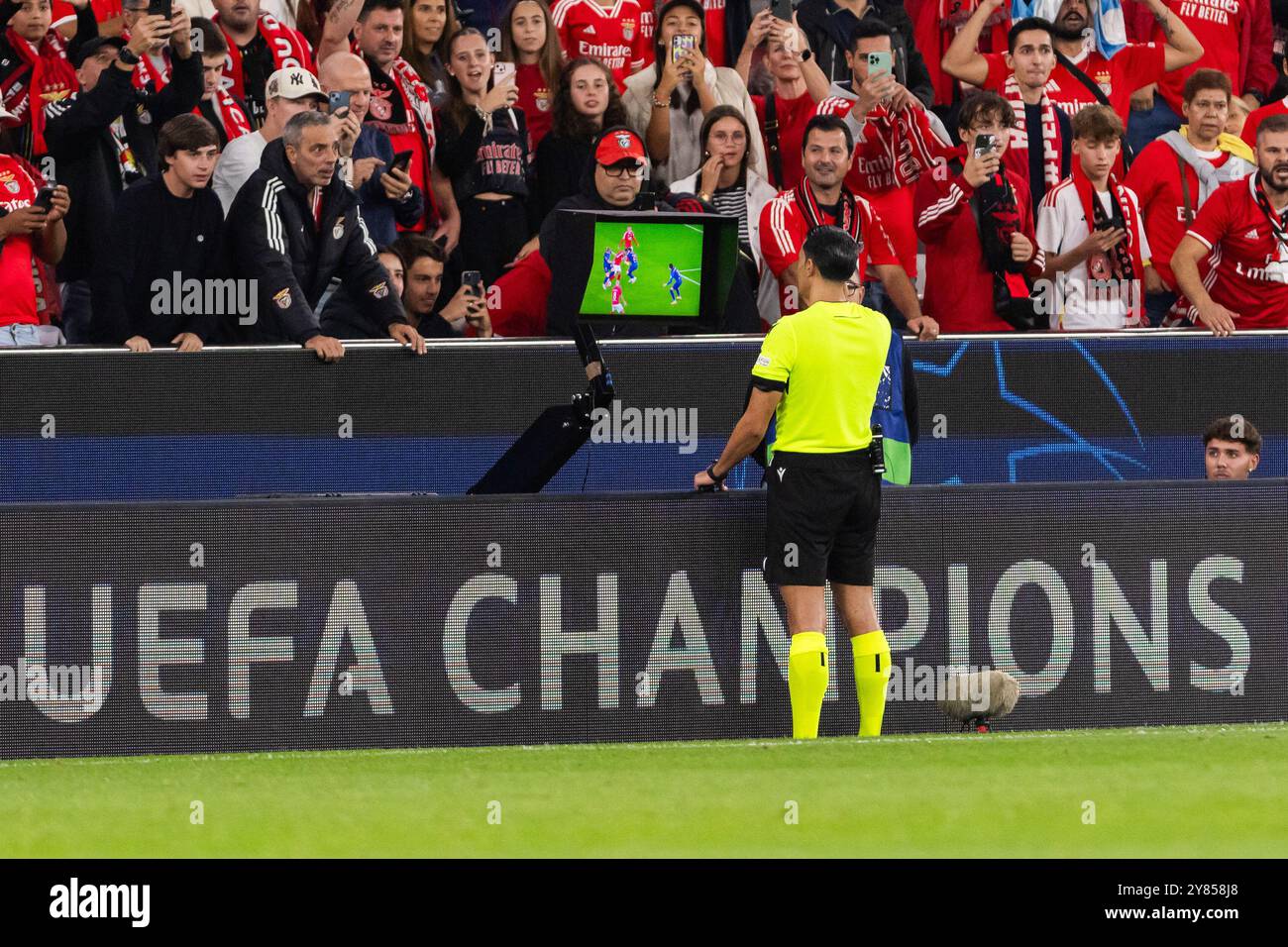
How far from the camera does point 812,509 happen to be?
26.0 ft

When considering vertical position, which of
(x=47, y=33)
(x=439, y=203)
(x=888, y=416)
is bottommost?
(x=888, y=416)

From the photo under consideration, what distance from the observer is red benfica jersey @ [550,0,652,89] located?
12.2 metres

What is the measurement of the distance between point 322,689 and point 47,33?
428cm

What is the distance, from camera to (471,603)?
8.29 m

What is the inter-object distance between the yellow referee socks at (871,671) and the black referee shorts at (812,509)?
30 centimetres

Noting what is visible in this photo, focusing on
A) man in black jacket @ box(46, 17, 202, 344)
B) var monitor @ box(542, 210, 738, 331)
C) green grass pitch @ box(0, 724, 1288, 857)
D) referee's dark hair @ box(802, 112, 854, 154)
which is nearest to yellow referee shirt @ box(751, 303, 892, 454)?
var monitor @ box(542, 210, 738, 331)

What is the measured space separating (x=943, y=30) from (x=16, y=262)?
5.94 m

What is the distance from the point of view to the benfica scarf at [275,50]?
35.8 feet

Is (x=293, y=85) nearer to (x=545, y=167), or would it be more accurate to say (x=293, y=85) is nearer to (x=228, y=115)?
(x=228, y=115)

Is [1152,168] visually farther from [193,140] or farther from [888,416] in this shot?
[193,140]

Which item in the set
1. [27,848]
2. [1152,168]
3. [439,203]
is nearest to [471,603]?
[27,848]

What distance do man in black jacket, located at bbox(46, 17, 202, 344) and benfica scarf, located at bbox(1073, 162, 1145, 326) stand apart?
14.8 feet

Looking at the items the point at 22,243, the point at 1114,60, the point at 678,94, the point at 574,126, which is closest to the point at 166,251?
the point at 22,243
